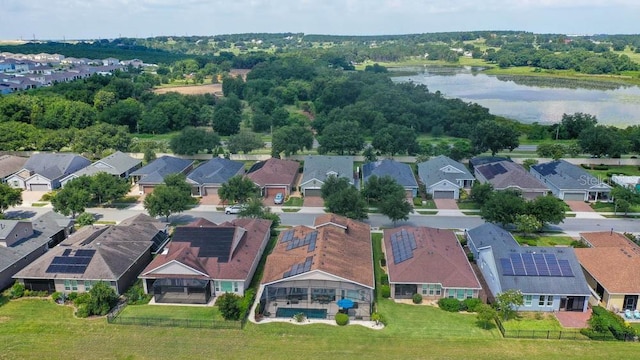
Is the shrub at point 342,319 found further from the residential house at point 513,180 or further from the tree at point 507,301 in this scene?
the residential house at point 513,180

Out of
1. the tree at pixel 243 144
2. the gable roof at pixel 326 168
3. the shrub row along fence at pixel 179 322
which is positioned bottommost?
the shrub row along fence at pixel 179 322

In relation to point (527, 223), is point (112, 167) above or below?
above

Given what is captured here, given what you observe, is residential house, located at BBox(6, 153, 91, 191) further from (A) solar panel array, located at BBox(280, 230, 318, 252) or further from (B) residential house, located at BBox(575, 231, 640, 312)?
(B) residential house, located at BBox(575, 231, 640, 312)

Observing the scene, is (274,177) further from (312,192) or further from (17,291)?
(17,291)

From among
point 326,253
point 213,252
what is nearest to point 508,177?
point 326,253

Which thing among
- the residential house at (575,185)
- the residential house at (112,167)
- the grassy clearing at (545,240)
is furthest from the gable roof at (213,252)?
the residential house at (575,185)

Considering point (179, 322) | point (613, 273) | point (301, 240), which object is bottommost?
point (179, 322)
